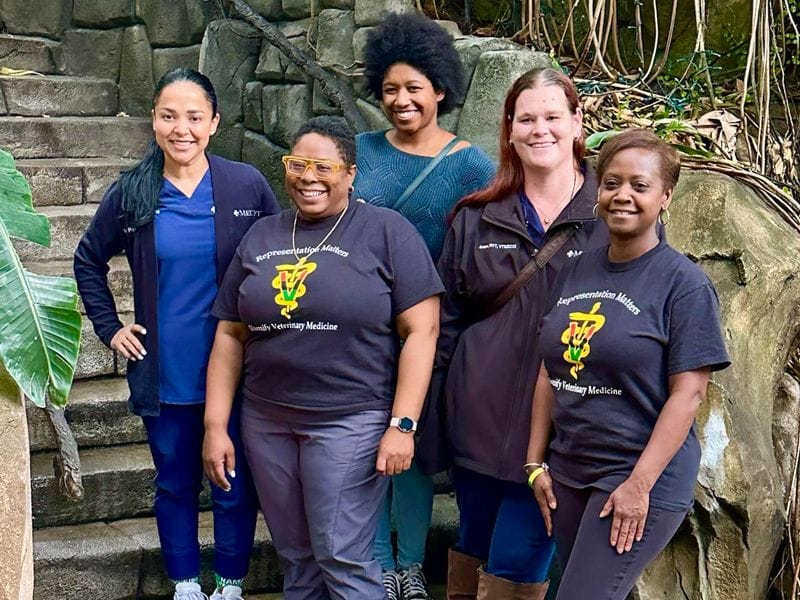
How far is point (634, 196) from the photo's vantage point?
2426mm

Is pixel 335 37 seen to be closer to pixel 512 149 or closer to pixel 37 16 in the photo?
pixel 512 149

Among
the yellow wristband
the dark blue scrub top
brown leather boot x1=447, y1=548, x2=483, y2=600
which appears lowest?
brown leather boot x1=447, y1=548, x2=483, y2=600

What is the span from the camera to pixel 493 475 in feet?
9.33

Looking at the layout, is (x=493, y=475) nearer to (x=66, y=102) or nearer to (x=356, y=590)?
(x=356, y=590)

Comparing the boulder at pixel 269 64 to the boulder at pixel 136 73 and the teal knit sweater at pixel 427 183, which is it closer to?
the boulder at pixel 136 73

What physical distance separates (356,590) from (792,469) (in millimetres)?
1579

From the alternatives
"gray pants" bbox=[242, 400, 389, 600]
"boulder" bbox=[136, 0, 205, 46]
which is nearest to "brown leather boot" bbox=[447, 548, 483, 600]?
"gray pants" bbox=[242, 400, 389, 600]

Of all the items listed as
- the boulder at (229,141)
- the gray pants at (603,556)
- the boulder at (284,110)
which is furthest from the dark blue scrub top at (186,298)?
→ the boulder at (229,141)

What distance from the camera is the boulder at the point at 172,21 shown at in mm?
5684

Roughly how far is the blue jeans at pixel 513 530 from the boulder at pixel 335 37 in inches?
83.8

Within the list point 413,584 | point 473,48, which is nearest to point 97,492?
point 413,584

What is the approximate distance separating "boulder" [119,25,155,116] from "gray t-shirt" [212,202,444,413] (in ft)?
11.5

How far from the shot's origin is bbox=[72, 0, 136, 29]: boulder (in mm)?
6137

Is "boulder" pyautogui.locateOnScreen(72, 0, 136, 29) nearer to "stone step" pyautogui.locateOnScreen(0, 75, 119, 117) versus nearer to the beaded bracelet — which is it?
"stone step" pyautogui.locateOnScreen(0, 75, 119, 117)
